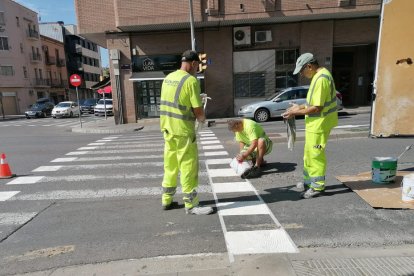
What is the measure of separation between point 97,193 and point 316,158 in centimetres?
363

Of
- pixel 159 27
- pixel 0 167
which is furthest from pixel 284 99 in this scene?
pixel 0 167

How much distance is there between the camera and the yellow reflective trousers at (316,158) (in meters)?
4.47

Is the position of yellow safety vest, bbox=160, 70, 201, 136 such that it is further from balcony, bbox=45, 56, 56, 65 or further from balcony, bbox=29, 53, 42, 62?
balcony, bbox=45, 56, 56, 65

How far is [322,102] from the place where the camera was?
4.36m

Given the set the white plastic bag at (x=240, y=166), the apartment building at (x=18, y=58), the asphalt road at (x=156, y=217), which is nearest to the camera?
the asphalt road at (x=156, y=217)

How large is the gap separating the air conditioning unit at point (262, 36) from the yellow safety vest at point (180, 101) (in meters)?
16.6

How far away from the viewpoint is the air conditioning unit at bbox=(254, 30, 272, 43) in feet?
64.2

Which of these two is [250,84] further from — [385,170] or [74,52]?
[74,52]

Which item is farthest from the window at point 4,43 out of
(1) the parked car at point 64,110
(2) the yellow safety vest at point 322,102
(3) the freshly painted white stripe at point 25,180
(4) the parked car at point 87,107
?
(2) the yellow safety vest at point 322,102

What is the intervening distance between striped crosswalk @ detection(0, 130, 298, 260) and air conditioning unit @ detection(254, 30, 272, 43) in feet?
39.0

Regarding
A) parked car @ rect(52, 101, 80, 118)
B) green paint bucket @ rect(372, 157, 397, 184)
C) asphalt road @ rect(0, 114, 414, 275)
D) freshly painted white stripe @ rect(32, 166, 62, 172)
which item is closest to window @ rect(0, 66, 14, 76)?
parked car @ rect(52, 101, 80, 118)

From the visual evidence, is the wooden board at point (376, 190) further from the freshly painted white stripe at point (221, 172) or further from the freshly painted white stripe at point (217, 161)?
the freshly painted white stripe at point (217, 161)

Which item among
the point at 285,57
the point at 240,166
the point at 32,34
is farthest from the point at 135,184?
the point at 32,34

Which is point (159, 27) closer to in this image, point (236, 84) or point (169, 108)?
point (236, 84)
